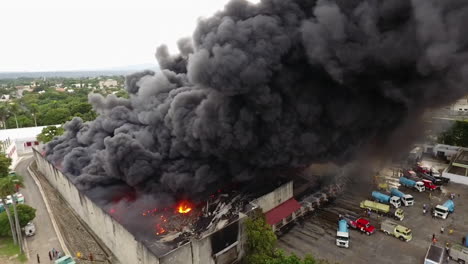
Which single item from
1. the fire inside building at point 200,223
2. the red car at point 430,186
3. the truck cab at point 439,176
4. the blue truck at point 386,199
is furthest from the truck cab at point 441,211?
the fire inside building at point 200,223

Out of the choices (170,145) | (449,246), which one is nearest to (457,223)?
(449,246)

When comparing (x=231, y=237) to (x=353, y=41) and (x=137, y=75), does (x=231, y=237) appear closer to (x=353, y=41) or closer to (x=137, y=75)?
(x=353, y=41)

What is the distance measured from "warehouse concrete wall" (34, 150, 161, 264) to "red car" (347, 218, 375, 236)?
14.7 metres

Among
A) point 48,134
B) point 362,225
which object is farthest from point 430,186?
point 48,134

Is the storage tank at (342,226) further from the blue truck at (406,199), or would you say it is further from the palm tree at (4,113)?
the palm tree at (4,113)

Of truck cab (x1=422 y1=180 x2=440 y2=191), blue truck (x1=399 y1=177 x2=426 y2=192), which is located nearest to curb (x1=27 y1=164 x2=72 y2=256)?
blue truck (x1=399 y1=177 x2=426 y2=192)

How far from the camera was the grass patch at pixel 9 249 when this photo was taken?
2161 cm

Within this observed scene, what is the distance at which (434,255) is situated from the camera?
18.6 meters

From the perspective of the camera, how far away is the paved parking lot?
20.1 m

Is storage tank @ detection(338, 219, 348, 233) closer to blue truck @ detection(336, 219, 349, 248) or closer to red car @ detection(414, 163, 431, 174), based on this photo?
blue truck @ detection(336, 219, 349, 248)

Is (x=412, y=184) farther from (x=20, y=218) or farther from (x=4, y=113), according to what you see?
(x=4, y=113)

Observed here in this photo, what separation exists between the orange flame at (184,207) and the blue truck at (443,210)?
19.1m

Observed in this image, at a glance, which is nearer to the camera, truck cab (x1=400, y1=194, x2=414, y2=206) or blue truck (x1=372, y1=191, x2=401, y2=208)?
blue truck (x1=372, y1=191, x2=401, y2=208)

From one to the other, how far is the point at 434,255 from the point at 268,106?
13.9m
